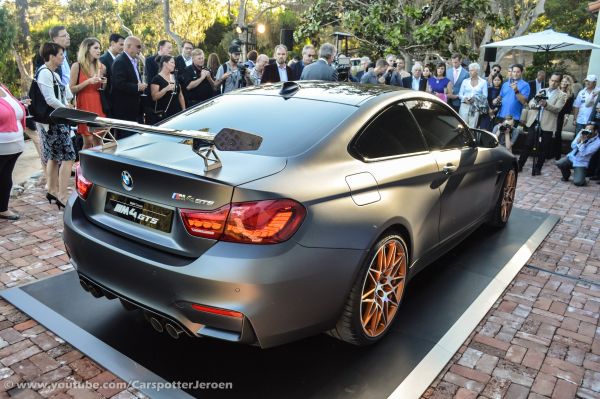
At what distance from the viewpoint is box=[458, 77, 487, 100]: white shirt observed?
9258 millimetres

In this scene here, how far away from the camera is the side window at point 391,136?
303 cm

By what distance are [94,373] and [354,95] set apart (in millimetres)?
2351

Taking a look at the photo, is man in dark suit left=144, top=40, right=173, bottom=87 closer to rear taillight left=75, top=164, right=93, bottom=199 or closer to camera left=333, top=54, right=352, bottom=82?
camera left=333, top=54, right=352, bottom=82

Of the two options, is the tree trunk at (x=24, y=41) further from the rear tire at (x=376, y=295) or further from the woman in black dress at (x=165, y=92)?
the rear tire at (x=376, y=295)

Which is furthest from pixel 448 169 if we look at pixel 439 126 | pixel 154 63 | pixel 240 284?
pixel 154 63

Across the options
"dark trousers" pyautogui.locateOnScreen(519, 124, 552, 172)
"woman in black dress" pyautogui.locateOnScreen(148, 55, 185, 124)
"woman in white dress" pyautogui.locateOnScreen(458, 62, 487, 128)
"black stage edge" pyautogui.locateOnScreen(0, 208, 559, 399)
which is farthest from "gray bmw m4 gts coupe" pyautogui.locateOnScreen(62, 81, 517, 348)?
"woman in white dress" pyautogui.locateOnScreen(458, 62, 487, 128)

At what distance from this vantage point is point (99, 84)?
6.21 metres

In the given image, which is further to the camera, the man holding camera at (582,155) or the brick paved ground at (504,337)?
the man holding camera at (582,155)

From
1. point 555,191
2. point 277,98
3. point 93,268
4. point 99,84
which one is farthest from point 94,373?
point 555,191

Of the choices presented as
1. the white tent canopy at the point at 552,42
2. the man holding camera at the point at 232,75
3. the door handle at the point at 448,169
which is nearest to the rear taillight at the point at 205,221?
A: the door handle at the point at 448,169

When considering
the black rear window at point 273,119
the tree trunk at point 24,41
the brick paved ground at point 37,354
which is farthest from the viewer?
the tree trunk at point 24,41

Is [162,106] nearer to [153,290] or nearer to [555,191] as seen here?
[153,290]

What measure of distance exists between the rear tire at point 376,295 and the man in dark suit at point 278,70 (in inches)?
229

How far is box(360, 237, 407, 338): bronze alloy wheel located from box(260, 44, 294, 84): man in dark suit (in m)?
5.81
